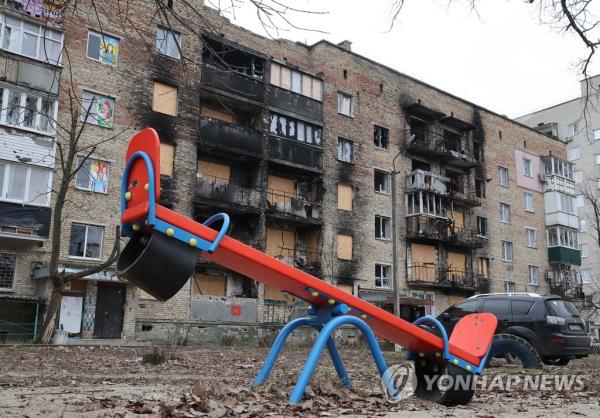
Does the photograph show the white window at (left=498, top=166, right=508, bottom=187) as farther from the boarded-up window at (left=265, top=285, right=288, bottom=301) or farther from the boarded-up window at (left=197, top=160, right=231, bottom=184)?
the boarded-up window at (left=197, top=160, right=231, bottom=184)

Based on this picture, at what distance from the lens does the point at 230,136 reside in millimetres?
31000

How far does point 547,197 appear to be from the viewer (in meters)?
→ 51.3

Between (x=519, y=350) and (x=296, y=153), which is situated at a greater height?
(x=296, y=153)

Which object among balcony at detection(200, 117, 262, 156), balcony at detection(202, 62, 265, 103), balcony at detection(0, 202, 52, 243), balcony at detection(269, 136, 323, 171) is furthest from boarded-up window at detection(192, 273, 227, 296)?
balcony at detection(202, 62, 265, 103)

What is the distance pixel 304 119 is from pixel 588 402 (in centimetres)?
2897

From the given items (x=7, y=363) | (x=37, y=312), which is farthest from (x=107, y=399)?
(x=37, y=312)

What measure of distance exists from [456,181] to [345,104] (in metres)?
12.6

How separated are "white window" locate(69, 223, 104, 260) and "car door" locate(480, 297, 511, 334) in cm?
1813

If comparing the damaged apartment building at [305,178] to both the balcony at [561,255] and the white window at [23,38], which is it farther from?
the white window at [23,38]

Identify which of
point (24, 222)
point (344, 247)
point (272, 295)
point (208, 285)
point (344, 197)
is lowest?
point (272, 295)

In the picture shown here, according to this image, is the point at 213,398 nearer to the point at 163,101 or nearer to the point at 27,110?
the point at 27,110

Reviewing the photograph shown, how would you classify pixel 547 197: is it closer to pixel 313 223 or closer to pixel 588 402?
pixel 313 223

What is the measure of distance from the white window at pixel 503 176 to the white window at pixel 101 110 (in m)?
31.9

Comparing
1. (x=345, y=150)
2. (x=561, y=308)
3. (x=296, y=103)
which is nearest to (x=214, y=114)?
(x=296, y=103)
